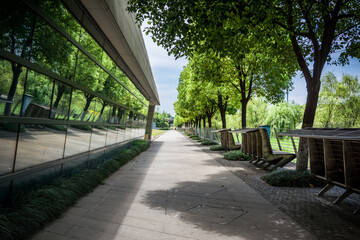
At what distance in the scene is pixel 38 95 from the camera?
3646 millimetres

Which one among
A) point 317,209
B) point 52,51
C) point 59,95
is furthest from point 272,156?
point 52,51

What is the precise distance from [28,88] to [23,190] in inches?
61.7

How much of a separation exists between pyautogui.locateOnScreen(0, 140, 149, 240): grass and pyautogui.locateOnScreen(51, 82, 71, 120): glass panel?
4.19ft

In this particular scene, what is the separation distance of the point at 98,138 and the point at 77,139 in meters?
1.60

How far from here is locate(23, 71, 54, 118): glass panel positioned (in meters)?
3.39

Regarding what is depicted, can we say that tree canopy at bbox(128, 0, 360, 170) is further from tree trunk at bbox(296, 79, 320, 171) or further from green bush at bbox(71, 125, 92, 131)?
green bush at bbox(71, 125, 92, 131)

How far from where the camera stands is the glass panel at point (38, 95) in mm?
3395

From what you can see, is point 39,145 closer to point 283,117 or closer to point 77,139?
point 77,139

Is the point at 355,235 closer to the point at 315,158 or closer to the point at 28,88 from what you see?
the point at 315,158

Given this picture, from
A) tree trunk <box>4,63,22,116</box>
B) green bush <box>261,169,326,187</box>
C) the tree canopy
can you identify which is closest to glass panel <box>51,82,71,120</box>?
tree trunk <box>4,63,22,116</box>

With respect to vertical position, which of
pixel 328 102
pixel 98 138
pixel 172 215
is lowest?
pixel 172 215

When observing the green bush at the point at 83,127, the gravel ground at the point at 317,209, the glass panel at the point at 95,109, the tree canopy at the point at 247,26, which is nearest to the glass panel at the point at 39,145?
the green bush at the point at 83,127

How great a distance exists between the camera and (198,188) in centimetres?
525

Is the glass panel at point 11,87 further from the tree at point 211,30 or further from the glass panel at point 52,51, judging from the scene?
the tree at point 211,30
